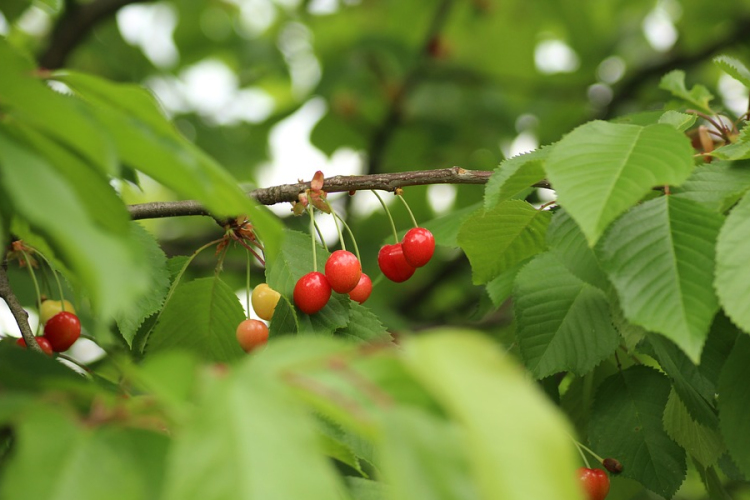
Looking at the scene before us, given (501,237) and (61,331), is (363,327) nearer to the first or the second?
(501,237)

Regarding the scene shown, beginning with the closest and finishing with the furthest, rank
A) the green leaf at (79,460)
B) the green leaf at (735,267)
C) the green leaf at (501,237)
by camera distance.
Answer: the green leaf at (79,460) → the green leaf at (735,267) → the green leaf at (501,237)

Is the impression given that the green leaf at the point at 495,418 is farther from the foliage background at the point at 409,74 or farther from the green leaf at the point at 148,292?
the foliage background at the point at 409,74

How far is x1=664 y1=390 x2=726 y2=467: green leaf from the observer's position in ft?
5.37

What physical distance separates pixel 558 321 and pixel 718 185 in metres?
0.41

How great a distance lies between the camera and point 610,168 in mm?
1206

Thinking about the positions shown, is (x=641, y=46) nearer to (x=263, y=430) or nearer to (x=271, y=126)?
(x=271, y=126)

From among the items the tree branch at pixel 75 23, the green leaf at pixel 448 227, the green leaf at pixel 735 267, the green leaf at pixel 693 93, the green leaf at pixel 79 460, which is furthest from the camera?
the tree branch at pixel 75 23

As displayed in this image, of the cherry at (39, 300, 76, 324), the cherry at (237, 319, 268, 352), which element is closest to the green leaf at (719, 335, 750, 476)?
the cherry at (237, 319, 268, 352)

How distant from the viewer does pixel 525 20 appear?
5.35 metres

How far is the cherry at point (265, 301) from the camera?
5.37 ft


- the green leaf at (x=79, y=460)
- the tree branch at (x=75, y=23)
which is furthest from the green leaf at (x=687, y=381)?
the tree branch at (x=75, y=23)

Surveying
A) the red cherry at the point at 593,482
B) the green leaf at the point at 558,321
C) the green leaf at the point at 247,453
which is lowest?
the red cherry at the point at 593,482

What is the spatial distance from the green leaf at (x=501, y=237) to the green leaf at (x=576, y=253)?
136mm

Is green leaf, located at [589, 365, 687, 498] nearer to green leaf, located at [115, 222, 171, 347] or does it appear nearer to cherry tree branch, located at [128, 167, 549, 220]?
cherry tree branch, located at [128, 167, 549, 220]
